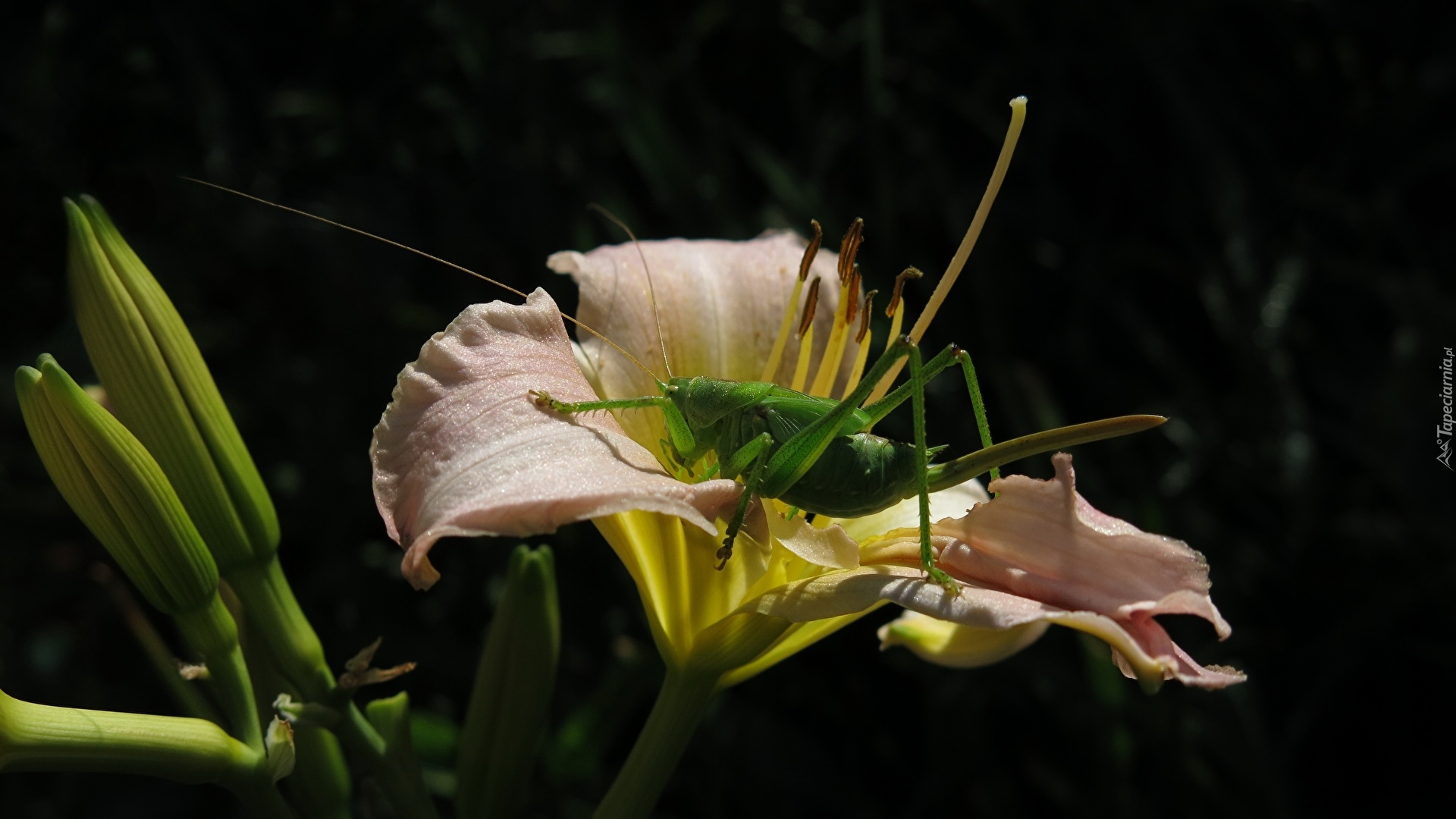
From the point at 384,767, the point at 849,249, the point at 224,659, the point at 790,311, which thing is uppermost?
the point at 849,249

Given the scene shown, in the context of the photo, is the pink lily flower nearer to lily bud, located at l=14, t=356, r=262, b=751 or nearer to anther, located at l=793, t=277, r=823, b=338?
anther, located at l=793, t=277, r=823, b=338

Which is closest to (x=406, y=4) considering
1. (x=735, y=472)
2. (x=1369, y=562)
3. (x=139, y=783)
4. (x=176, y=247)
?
(x=176, y=247)

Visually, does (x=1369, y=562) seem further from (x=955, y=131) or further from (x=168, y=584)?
(x=168, y=584)

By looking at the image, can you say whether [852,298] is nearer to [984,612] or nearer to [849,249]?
[849,249]

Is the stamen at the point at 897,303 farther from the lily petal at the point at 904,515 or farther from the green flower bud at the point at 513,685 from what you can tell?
the green flower bud at the point at 513,685

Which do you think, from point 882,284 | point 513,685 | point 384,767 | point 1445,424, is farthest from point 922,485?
point 1445,424

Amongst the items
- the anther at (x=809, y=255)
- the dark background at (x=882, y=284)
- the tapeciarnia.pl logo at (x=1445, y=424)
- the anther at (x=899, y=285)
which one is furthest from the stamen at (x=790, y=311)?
the tapeciarnia.pl logo at (x=1445, y=424)
